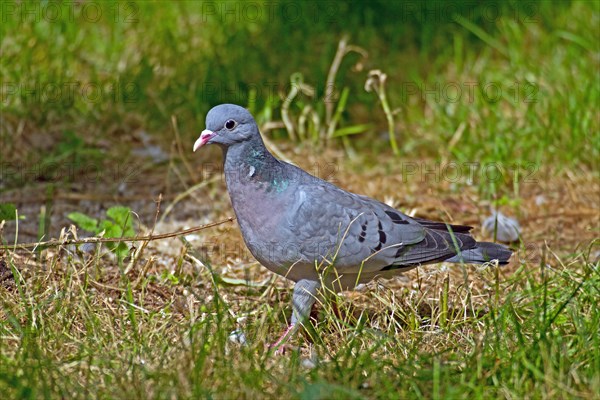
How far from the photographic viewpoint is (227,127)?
334 cm

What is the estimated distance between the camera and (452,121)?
5.51 meters

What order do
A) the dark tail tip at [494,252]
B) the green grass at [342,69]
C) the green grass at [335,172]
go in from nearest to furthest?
1. the green grass at [335,172]
2. the dark tail tip at [494,252]
3. the green grass at [342,69]

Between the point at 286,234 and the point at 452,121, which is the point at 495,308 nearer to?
the point at 286,234

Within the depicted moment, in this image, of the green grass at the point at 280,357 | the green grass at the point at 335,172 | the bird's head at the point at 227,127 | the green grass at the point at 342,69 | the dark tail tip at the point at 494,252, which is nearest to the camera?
the green grass at the point at 280,357

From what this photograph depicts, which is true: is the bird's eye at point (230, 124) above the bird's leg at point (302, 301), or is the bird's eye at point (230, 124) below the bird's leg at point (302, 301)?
above

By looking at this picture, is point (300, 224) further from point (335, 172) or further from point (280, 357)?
point (335, 172)

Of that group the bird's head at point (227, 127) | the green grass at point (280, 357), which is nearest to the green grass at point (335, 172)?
the green grass at point (280, 357)

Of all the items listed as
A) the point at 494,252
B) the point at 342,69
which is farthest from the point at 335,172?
the point at 494,252

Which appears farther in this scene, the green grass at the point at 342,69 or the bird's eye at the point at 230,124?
the green grass at the point at 342,69

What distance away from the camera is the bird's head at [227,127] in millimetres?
3320

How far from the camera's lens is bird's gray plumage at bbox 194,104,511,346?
131 inches

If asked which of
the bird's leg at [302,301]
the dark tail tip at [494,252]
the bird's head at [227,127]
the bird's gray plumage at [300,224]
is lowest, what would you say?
the bird's leg at [302,301]

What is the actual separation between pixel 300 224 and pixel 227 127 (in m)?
0.45

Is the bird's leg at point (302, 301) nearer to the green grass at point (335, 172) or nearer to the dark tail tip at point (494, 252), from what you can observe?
the green grass at point (335, 172)
